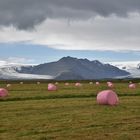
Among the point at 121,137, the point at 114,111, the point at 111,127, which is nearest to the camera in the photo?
the point at 121,137

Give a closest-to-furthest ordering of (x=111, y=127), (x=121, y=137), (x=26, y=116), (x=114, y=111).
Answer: (x=121, y=137) → (x=111, y=127) → (x=26, y=116) → (x=114, y=111)

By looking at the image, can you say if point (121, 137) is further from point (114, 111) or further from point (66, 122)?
point (114, 111)

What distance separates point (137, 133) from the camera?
2094 cm

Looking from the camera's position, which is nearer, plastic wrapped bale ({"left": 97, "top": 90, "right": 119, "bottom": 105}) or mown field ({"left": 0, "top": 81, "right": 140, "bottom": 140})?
mown field ({"left": 0, "top": 81, "right": 140, "bottom": 140})

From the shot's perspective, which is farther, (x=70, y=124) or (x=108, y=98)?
(x=108, y=98)

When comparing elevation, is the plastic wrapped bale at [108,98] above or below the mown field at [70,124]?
above

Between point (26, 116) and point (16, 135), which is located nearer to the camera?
point (16, 135)

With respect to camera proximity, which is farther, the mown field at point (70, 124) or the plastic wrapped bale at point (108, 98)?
the plastic wrapped bale at point (108, 98)

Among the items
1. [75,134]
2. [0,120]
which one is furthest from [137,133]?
[0,120]

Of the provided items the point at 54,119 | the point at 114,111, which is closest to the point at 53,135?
the point at 54,119

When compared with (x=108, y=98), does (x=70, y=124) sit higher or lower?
lower

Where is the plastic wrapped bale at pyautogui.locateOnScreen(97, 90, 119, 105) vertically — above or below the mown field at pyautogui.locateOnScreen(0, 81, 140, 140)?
above

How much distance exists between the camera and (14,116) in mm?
28250

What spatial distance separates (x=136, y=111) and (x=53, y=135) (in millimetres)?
11995
